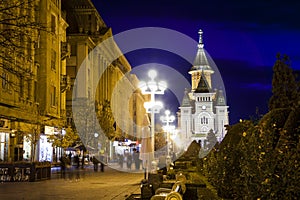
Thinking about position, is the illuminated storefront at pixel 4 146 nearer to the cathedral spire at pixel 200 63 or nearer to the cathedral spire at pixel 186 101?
the cathedral spire at pixel 186 101

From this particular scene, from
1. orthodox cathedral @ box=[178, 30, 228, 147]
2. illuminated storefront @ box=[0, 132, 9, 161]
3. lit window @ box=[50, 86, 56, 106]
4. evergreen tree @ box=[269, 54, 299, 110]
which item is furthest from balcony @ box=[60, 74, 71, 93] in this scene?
orthodox cathedral @ box=[178, 30, 228, 147]

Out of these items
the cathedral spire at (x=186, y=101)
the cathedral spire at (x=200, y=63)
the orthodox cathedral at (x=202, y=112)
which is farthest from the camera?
the cathedral spire at (x=200, y=63)

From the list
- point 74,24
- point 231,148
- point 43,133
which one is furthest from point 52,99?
point 231,148

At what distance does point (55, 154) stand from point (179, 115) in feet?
439

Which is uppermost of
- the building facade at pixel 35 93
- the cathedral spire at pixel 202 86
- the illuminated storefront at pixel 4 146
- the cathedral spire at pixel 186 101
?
the cathedral spire at pixel 202 86

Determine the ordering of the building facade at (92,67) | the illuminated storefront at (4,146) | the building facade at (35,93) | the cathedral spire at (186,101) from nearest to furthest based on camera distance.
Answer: the building facade at (35,93) < the illuminated storefront at (4,146) < the building facade at (92,67) < the cathedral spire at (186,101)

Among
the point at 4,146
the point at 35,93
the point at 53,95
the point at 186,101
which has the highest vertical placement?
the point at 186,101

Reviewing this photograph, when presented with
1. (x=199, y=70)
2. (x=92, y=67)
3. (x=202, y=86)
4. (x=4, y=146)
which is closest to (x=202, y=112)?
(x=202, y=86)

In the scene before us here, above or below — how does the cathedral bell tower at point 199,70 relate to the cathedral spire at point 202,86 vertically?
above

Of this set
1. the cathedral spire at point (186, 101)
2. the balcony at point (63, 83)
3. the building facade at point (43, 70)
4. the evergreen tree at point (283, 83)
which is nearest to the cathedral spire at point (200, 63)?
the cathedral spire at point (186, 101)

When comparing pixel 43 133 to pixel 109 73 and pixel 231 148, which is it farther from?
pixel 109 73

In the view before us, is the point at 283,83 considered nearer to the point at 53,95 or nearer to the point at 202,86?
the point at 53,95

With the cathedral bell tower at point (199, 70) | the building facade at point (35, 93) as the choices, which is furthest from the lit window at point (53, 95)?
the cathedral bell tower at point (199, 70)

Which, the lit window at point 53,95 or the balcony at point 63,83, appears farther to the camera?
the balcony at point 63,83
